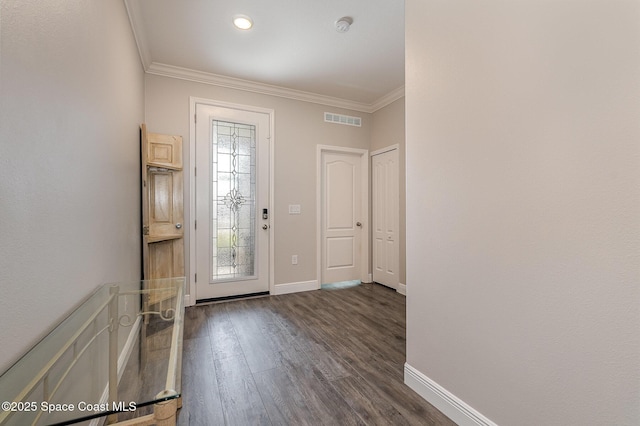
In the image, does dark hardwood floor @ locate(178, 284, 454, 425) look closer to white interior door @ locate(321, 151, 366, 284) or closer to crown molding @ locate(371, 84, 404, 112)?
Result: white interior door @ locate(321, 151, 366, 284)

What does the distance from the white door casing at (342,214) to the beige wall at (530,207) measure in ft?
8.05

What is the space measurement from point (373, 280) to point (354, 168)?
6.11 ft

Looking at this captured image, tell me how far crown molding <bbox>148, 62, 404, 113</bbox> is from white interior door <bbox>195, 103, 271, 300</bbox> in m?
0.32

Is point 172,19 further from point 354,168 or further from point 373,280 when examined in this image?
point 373,280

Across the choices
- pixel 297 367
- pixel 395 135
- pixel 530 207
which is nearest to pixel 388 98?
pixel 395 135

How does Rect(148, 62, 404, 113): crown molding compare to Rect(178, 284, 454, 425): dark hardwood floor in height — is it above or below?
above

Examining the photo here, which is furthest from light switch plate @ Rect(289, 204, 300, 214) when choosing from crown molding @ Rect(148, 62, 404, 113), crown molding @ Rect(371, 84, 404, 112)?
crown molding @ Rect(371, 84, 404, 112)

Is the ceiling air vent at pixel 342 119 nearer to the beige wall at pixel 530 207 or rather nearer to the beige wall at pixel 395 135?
the beige wall at pixel 395 135

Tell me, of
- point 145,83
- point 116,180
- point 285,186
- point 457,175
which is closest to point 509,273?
point 457,175

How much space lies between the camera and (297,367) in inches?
78.5

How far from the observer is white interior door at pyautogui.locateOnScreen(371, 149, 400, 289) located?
13.0 feet

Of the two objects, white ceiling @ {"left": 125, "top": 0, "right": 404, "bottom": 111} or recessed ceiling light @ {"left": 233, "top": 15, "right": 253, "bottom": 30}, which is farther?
recessed ceiling light @ {"left": 233, "top": 15, "right": 253, "bottom": 30}

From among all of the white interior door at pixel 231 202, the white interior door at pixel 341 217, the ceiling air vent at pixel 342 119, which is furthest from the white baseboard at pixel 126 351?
the ceiling air vent at pixel 342 119

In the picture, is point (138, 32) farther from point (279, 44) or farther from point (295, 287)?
point (295, 287)
